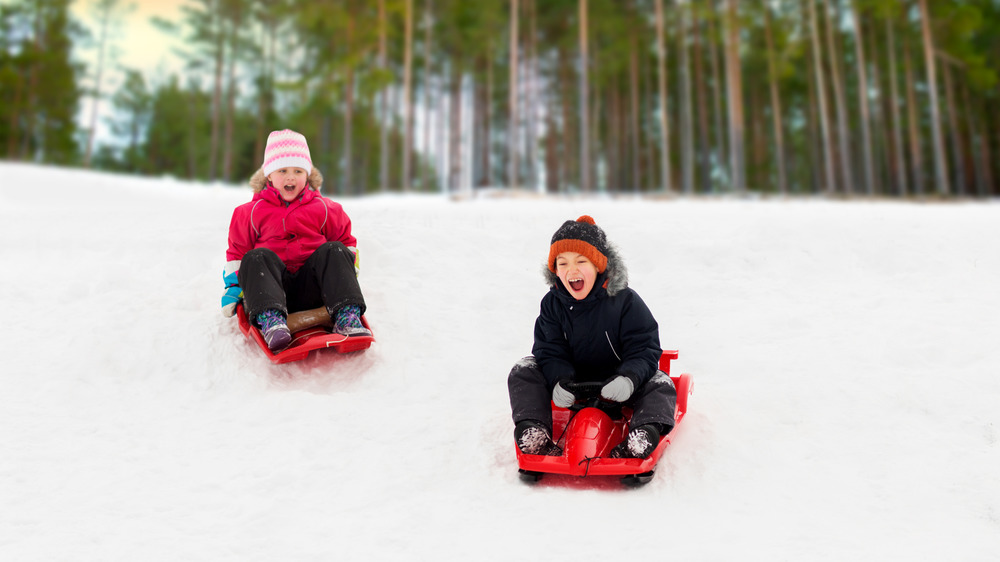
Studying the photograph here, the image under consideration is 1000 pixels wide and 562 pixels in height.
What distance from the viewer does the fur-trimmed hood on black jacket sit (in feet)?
10.7

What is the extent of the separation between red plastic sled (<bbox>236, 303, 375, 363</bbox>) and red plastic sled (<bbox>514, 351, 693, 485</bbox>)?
4.76 ft

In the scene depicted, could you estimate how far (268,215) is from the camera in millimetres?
4422

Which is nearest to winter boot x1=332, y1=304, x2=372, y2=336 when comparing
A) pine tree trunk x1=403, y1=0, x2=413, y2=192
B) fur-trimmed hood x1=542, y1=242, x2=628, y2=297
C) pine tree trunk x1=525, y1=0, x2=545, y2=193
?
fur-trimmed hood x1=542, y1=242, x2=628, y2=297

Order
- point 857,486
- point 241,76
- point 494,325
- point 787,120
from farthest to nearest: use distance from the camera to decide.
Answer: point 787,120 < point 241,76 < point 494,325 < point 857,486

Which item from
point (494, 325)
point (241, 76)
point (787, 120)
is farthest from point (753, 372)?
point (787, 120)

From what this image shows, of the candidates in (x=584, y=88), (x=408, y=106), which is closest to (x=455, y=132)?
(x=408, y=106)

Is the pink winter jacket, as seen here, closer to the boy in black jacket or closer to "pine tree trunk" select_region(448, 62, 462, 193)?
the boy in black jacket

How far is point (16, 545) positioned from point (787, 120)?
122 feet

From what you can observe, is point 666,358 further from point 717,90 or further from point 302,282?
point 717,90

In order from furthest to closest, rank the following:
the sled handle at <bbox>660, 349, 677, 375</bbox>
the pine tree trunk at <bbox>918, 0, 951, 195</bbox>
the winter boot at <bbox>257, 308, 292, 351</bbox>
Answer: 1. the pine tree trunk at <bbox>918, 0, 951, 195</bbox>
2. the winter boot at <bbox>257, 308, 292, 351</bbox>
3. the sled handle at <bbox>660, 349, 677, 375</bbox>

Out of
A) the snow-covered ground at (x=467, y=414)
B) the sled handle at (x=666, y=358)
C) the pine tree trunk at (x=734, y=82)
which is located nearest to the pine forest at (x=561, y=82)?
the pine tree trunk at (x=734, y=82)

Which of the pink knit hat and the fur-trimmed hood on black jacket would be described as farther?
the pink knit hat

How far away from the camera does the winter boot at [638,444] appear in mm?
2906

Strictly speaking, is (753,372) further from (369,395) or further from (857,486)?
(369,395)
